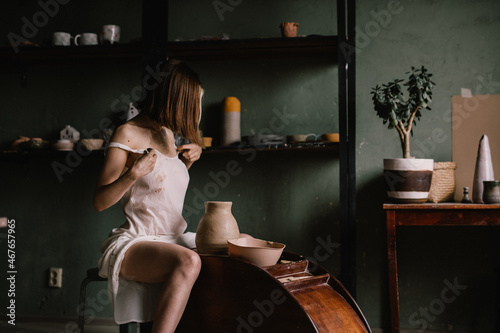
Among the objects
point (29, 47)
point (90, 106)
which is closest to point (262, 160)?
point (90, 106)

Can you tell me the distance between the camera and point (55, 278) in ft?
10.0

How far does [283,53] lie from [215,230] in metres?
1.50

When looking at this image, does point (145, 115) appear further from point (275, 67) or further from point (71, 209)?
point (71, 209)

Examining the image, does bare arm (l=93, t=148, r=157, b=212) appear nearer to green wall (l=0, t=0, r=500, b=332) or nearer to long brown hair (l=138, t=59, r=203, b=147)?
long brown hair (l=138, t=59, r=203, b=147)

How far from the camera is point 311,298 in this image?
5.28ft

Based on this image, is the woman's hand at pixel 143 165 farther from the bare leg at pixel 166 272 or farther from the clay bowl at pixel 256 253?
the clay bowl at pixel 256 253

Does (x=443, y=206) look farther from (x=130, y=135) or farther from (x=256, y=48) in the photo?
(x=130, y=135)

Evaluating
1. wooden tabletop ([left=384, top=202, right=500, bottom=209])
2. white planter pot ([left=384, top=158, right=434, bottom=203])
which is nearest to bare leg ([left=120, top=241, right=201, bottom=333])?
wooden tabletop ([left=384, top=202, right=500, bottom=209])

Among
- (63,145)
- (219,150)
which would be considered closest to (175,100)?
(219,150)

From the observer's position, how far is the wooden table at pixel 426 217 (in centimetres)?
219

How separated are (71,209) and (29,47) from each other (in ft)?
3.70

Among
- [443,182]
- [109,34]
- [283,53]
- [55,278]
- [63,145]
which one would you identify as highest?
[109,34]

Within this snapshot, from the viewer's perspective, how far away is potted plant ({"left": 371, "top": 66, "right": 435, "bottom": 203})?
7.63ft

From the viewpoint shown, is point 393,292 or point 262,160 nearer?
point 393,292
